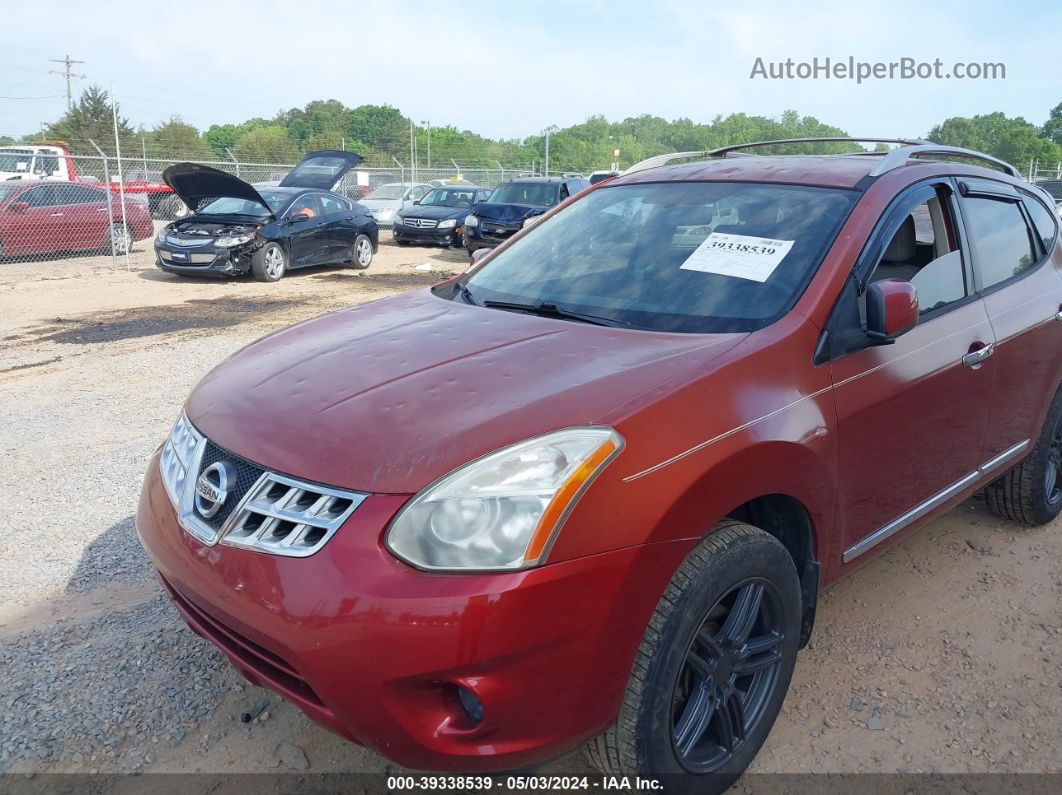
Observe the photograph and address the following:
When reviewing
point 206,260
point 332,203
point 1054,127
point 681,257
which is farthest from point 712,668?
point 1054,127

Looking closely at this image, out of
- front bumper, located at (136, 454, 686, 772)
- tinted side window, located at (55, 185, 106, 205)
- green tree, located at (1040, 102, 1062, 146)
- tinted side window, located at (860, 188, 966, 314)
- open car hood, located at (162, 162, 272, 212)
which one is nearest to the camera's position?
front bumper, located at (136, 454, 686, 772)

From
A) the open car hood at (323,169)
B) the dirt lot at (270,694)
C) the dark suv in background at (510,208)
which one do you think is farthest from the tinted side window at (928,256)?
the open car hood at (323,169)

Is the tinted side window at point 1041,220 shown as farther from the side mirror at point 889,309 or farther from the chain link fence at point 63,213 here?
the chain link fence at point 63,213

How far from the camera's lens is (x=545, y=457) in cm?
193

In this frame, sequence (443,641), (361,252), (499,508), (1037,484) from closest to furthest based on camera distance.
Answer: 1. (443,641)
2. (499,508)
3. (1037,484)
4. (361,252)

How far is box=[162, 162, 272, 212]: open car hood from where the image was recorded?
12281 mm

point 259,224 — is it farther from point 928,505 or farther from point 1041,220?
point 928,505

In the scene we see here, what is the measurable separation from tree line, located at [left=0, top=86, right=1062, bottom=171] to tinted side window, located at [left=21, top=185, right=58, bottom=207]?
209 inches

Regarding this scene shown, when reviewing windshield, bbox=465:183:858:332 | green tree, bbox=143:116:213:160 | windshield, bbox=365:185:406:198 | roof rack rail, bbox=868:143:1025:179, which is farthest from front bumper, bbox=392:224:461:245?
green tree, bbox=143:116:213:160

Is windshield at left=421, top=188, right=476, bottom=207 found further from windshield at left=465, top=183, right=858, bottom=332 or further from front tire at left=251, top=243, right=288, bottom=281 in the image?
windshield at left=465, top=183, right=858, bottom=332

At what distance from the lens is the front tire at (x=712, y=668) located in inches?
78.9

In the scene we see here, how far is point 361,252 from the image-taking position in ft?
50.6

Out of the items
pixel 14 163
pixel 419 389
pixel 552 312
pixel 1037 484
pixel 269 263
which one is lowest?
pixel 1037 484

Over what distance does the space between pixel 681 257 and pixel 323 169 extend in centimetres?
1314
